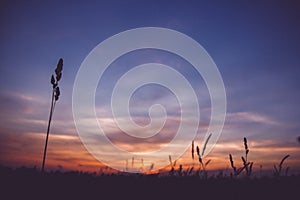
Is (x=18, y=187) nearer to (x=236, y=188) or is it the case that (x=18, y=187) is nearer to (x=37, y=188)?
(x=37, y=188)

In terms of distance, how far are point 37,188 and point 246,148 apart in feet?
12.7

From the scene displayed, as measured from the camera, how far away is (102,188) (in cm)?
462

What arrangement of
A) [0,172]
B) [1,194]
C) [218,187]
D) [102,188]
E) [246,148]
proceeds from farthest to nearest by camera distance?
[246,148]
[0,172]
[218,187]
[102,188]
[1,194]

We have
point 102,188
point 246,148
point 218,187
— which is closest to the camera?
point 102,188

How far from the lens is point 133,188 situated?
475 cm

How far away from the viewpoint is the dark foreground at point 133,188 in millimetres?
4430

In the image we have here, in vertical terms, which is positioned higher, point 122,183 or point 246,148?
Result: point 246,148

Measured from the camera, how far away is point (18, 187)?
461cm

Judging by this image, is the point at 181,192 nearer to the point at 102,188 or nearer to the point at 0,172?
the point at 102,188

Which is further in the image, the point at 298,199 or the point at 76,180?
the point at 76,180

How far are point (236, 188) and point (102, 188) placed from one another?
7.02 ft

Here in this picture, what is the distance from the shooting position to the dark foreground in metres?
4.43

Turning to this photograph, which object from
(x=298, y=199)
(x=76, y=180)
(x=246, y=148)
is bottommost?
(x=298, y=199)

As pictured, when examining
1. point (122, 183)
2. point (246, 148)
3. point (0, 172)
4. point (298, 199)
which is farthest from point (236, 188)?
point (0, 172)
